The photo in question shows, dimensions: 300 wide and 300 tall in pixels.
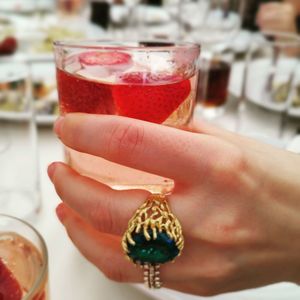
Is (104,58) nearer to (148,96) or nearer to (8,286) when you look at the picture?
(148,96)

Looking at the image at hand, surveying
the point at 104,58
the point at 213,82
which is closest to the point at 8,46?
the point at 213,82

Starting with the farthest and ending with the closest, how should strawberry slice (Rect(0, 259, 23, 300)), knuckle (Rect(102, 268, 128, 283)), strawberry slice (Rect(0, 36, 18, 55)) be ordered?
strawberry slice (Rect(0, 36, 18, 55)), knuckle (Rect(102, 268, 128, 283)), strawberry slice (Rect(0, 259, 23, 300))

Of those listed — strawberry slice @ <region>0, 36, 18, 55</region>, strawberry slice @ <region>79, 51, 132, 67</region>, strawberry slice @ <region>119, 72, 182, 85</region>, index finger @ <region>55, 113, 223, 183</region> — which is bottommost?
strawberry slice @ <region>0, 36, 18, 55</region>

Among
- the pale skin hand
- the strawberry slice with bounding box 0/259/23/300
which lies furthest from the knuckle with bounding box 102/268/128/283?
the strawberry slice with bounding box 0/259/23/300

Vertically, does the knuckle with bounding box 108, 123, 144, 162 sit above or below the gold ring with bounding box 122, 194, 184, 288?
above

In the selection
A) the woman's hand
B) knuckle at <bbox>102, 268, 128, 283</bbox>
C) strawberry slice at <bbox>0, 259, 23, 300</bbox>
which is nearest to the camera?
strawberry slice at <bbox>0, 259, 23, 300</bbox>

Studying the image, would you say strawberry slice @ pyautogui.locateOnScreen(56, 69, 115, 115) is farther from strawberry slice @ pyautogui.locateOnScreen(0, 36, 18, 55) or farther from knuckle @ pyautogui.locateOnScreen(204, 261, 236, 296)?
strawberry slice @ pyautogui.locateOnScreen(0, 36, 18, 55)

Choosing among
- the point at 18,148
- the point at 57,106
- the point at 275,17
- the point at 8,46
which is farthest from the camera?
the point at 275,17
